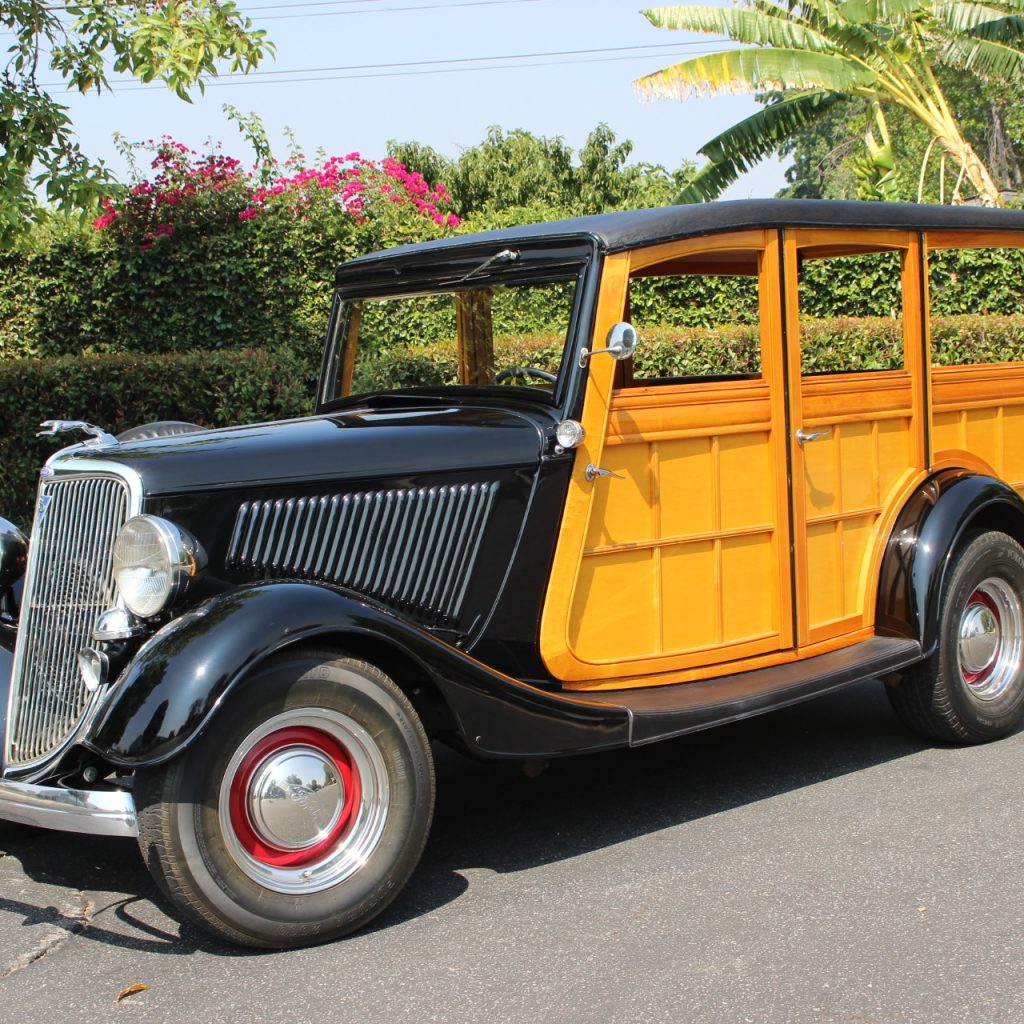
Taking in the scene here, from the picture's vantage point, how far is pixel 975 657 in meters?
5.05

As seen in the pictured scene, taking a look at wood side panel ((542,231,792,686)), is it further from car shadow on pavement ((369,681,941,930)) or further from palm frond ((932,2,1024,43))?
palm frond ((932,2,1024,43))

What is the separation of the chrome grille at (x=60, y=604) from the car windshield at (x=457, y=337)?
1340mm

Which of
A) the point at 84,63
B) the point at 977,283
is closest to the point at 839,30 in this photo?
the point at 977,283

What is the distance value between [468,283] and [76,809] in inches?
86.9

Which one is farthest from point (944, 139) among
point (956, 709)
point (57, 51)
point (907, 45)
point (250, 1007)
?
point (250, 1007)

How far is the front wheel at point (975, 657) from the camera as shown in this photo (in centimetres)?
484

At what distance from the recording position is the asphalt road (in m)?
2.96

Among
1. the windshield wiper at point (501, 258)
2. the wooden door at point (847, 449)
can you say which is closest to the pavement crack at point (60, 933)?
the windshield wiper at point (501, 258)

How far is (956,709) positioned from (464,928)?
2.36m

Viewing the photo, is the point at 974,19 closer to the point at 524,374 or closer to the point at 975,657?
the point at 975,657

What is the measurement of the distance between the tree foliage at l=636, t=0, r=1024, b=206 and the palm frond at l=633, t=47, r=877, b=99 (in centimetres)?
1

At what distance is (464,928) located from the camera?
11.1 feet

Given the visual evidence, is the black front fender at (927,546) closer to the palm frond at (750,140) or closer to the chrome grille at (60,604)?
the chrome grille at (60,604)

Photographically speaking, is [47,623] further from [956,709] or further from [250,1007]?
[956,709]
